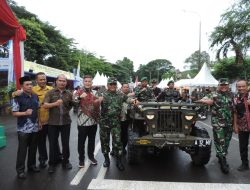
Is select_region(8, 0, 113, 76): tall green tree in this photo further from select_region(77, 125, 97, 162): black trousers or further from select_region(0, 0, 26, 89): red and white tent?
select_region(77, 125, 97, 162): black trousers

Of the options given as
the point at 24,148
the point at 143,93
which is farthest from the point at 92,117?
the point at 143,93

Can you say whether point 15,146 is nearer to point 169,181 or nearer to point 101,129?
point 101,129

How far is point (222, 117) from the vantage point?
6.30m

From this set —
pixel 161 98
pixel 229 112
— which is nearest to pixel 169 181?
pixel 229 112

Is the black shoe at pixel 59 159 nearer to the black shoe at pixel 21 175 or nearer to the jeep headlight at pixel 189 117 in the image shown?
the black shoe at pixel 21 175

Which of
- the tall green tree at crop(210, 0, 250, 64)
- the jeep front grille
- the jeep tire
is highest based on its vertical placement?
the tall green tree at crop(210, 0, 250, 64)

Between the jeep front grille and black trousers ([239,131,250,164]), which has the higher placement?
the jeep front grille

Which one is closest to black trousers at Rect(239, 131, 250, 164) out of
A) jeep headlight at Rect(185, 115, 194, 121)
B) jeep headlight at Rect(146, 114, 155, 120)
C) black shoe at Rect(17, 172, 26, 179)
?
jeep headlight at Rect(185, 115, 194, 121)

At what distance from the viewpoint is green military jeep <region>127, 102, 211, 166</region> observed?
608cm

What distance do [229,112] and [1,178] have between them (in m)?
4.25

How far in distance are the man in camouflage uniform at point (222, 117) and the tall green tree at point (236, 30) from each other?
50.7 ft

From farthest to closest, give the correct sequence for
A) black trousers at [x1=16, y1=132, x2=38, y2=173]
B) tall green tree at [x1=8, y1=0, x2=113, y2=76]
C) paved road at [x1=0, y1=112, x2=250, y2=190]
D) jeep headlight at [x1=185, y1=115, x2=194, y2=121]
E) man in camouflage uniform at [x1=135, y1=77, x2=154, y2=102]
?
tall green tree at [x1=8, y1=0, x2=113, y2=76] → man in camouflage uniform at [x1=135, y1=77, x2=154, y2=102] → jeep headlight at [x1=185, y1=115, x2=194, y2=121] → black trousers at [x1=16, y1=132, x2=38, y2=173] → paved road at [x1=0, y1=112, x2=250, y2=190]

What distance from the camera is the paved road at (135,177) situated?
17.5 feet

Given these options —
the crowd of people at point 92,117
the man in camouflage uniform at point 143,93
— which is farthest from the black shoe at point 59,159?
the man in camouflage uniform at point 143,93
